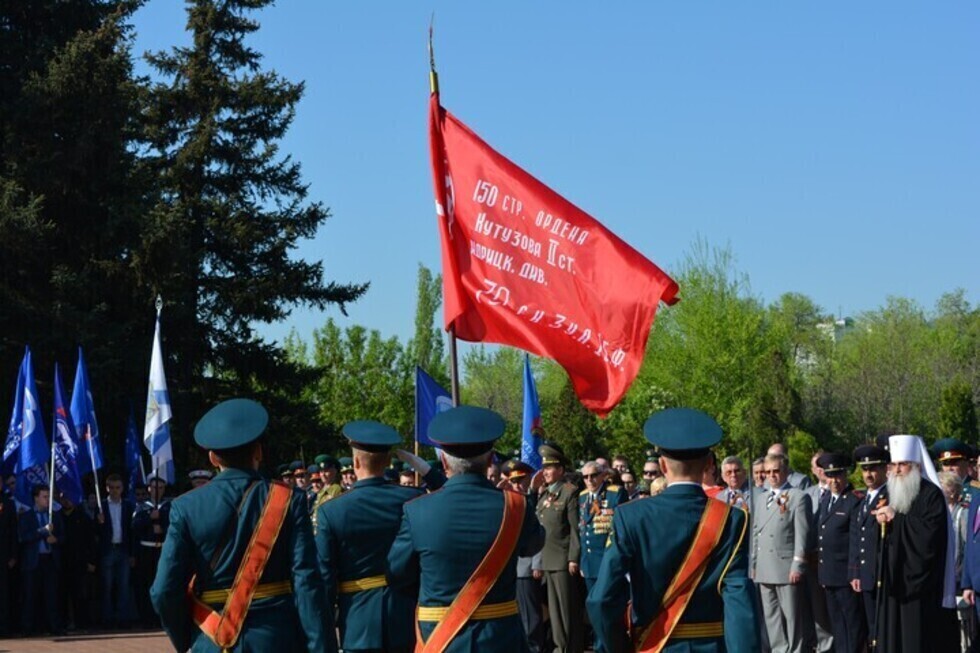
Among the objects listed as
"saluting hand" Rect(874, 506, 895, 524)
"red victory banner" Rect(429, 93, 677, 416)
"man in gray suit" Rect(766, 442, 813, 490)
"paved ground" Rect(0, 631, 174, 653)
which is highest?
"red victory banner" Rect(429, 93, 677, 416)

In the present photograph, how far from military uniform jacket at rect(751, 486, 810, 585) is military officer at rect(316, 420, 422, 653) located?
6179mm

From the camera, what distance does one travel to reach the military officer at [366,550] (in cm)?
808

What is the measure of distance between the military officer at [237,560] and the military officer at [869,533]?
22.2ft

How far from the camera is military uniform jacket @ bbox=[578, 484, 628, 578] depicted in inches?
563

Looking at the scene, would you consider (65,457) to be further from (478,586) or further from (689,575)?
(689,575)

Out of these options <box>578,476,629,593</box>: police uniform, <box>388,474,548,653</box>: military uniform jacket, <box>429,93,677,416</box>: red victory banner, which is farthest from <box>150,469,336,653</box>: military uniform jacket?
<box>578,476,629,593</box>: police uniform

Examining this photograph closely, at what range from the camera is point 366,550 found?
8.16 meters

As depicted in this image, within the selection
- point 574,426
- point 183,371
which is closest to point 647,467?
point 183,371

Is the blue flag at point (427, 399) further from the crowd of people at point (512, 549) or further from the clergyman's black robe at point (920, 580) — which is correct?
the clergyman's black robe at point (920, 580)

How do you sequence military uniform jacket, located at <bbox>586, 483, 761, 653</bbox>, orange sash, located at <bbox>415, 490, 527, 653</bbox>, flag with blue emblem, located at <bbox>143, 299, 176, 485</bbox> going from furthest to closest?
flag with blue emblem, located at <bbox>143, 299, 176, 485</bbox>, orange sash, located at <bbox>415, 490, 527, 653</bbox>, military uniform jacket, located at <bbox>586, 483, 761, 653</bbox>

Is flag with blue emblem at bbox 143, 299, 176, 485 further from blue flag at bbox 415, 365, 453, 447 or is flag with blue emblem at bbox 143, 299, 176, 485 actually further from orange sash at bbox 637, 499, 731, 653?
orange sash at bbox 637, 499, 731, 653

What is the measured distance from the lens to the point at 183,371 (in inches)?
1332

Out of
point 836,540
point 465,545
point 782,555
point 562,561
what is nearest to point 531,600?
point 562,561

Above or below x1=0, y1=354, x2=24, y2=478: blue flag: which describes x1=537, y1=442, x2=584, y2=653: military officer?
below
